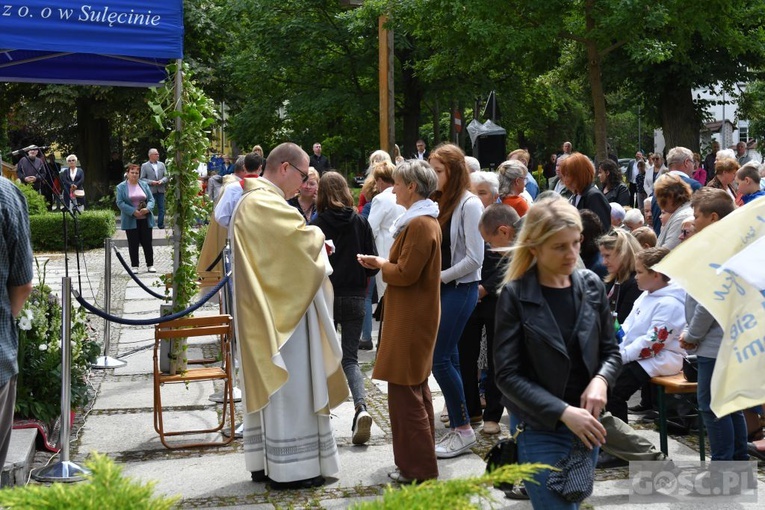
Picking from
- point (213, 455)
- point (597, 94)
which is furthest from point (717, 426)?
point (597, 94)

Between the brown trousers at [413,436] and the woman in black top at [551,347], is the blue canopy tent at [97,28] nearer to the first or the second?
the brown trousers at [413,436]

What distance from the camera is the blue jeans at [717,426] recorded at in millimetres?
5605

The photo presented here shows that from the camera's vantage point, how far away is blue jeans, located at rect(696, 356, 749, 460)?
18.4ft

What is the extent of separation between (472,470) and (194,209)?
385 centimetres

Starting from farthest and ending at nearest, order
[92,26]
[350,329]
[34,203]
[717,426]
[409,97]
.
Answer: [409,97] → [34,203] → [92,26] → [350,329] → [717,426]

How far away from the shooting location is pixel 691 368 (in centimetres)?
613

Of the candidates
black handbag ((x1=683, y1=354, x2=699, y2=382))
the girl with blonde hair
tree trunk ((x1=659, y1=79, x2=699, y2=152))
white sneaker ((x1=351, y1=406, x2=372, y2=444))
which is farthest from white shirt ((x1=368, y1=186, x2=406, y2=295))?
tree trunk ((x1=659, y1=79, x2=699, y2=152))

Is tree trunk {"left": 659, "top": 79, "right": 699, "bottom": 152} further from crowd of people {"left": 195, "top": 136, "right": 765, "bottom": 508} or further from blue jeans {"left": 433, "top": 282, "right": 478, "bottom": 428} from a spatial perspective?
blue jeans {"left": 433, "top": 282, "right": 478, "bottom": 428}

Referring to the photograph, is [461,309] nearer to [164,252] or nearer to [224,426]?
[224,426]

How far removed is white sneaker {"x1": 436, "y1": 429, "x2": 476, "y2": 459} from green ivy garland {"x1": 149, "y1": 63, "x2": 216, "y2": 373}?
2.94 metres

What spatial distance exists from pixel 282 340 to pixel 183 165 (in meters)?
3.39

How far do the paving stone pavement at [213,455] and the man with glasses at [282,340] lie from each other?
192 millimetres

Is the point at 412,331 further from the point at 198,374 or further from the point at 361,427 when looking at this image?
the point at 198,374

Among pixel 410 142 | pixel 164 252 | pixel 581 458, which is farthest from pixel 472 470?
pixel 410 142
